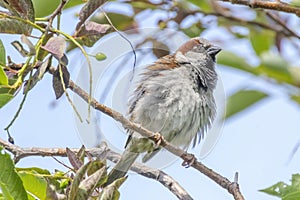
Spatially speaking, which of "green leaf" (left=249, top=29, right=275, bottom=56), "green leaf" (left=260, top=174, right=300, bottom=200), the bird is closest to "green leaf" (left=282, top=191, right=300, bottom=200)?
"green leaf" (left=260, top=174, right=300, bottom=200)

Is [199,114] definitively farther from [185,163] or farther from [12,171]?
[12,171]

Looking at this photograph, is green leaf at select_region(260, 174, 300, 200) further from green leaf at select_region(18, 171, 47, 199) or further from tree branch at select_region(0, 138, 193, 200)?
green leaf at select_region(18, 171, 47, 199)

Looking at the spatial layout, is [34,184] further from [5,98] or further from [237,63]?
[237,63]

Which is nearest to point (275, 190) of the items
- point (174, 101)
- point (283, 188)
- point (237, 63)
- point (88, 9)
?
point (283, 188)

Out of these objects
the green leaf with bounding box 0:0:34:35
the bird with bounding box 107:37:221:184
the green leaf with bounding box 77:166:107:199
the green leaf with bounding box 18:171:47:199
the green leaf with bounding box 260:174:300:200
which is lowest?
the green leaf with bounding box 18:171:47:199

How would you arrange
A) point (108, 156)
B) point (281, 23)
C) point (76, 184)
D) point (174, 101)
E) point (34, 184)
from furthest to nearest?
point (174, 101) → point (281, 23) → point (108, 156) → point (34, 184) → point (76, 184)

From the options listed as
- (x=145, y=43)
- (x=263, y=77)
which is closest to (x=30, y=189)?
(x=263, y=77)

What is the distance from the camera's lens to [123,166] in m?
2.61

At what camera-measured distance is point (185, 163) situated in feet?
8.77

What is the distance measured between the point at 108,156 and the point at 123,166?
0.41 meters

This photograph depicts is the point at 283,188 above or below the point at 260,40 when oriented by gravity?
below

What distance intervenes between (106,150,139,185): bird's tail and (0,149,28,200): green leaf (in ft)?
2.59

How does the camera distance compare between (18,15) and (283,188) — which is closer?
(18,15)

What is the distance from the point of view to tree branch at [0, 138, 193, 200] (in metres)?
2.12
